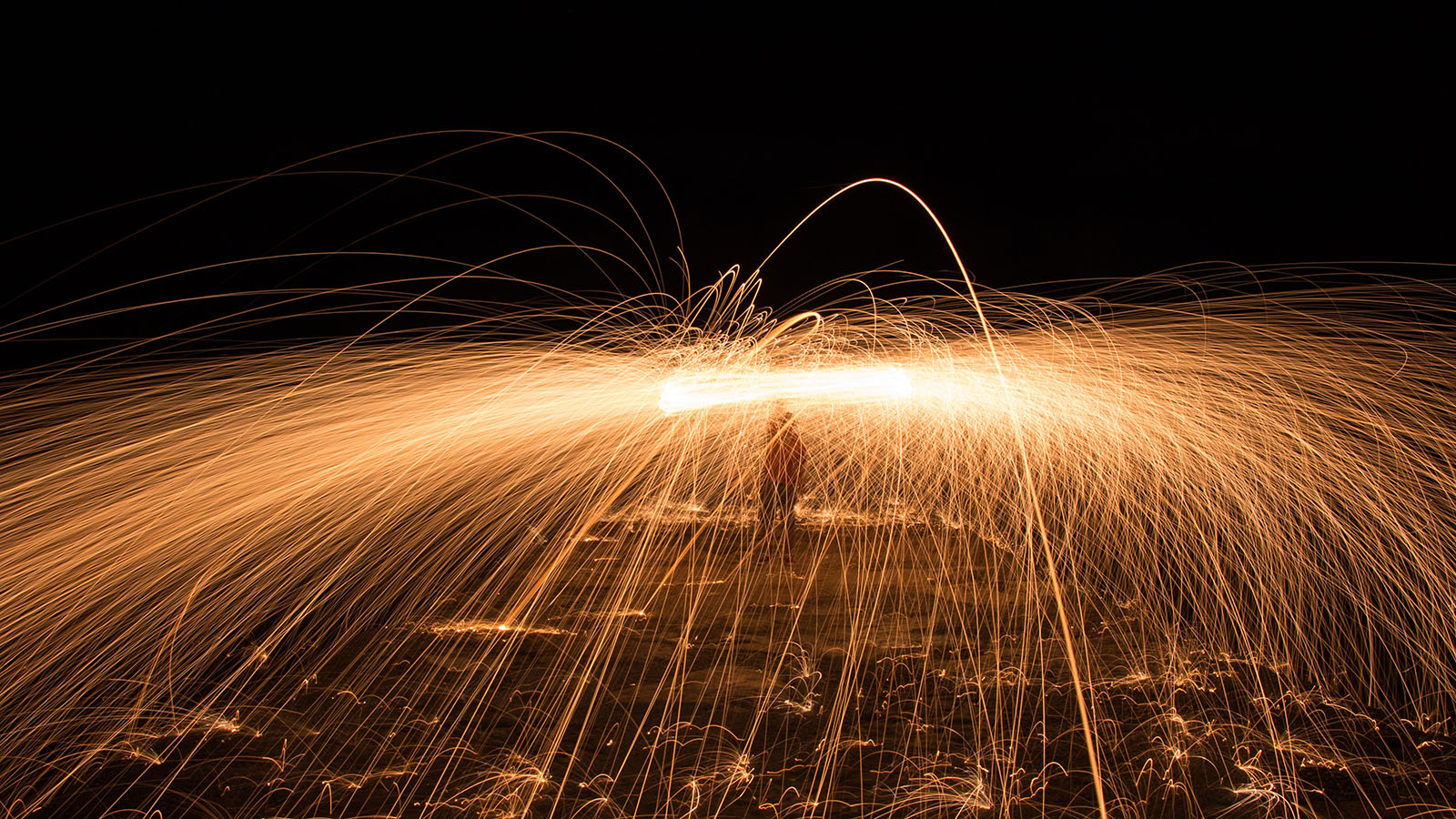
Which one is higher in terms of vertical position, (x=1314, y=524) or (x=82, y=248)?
(x=82, y=248)

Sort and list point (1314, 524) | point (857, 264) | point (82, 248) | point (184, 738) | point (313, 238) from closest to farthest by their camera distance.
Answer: point (184, 738) < point (1314, 524) < point (82, 248) < point (313, 238) < point (857, 264)

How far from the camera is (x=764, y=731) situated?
3545mm

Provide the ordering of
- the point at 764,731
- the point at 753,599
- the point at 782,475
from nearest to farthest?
1. the point at 764,731
2. the point at 753,599
3. the point at 782,475

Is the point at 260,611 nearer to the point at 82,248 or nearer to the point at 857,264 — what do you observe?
the point at 82,248

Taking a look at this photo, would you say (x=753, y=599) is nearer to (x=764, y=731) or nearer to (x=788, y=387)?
(x=788, y=387)

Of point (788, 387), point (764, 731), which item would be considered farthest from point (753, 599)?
point (764, 731)

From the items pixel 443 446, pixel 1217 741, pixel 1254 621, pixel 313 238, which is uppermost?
pixel 313 238

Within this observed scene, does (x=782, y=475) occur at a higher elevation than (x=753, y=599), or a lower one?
higher

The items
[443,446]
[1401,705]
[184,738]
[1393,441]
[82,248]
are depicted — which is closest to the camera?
[184,738]

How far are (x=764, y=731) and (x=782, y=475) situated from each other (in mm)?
3351

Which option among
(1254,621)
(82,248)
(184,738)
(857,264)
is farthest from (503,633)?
(857,264)

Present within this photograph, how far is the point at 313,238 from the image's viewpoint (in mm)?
7855

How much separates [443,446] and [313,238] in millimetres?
3883

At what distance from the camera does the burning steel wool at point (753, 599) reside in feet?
10.6
